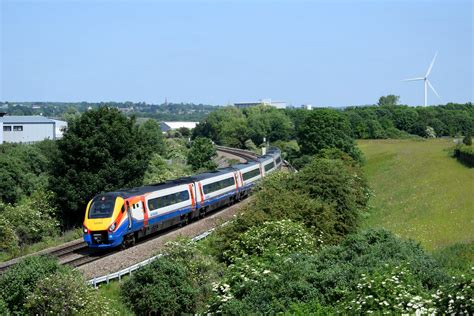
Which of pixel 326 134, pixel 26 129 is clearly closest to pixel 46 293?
pixel 326 134

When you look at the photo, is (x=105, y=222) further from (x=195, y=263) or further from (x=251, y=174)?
(x=251, y=174)

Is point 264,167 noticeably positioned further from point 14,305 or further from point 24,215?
point 14,305

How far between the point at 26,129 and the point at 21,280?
80.7 meters

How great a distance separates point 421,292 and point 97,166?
27.9m

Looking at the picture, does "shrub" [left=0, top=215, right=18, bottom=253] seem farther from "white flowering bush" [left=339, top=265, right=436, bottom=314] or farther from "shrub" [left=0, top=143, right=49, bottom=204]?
"white flowering bush" [left=339, top=265, right=436, bottom=314]

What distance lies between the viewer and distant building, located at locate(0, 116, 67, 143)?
93688 mm

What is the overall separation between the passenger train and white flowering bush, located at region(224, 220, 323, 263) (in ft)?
17.4

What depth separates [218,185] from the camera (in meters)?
40.7

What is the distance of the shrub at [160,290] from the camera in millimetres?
20109

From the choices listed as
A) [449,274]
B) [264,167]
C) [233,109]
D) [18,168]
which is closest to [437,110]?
[233,109]

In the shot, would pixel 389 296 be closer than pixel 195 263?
Yes

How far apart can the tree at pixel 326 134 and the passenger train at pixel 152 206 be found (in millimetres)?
32202

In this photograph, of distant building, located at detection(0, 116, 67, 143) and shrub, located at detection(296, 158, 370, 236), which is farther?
distant building, located at detection(0, 116, 67, 143)

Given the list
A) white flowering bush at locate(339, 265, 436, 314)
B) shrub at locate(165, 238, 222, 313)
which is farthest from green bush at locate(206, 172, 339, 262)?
white flowering bush at locate(339, 265, 436, 314)
